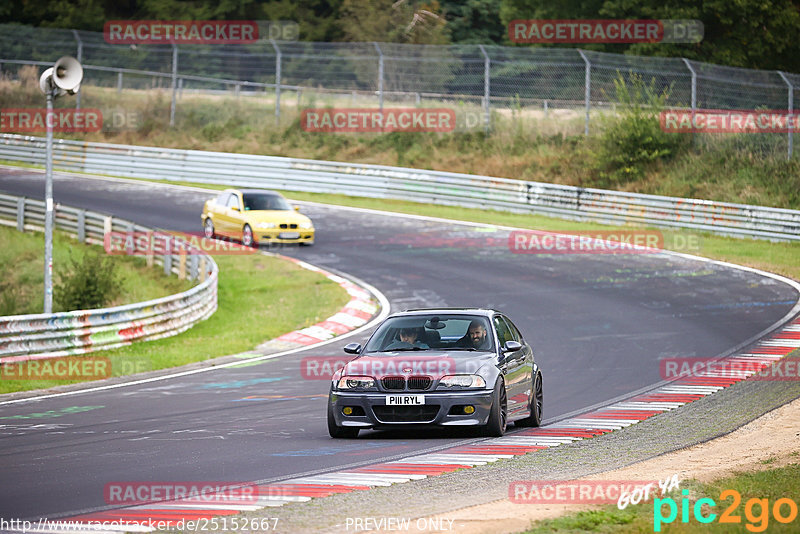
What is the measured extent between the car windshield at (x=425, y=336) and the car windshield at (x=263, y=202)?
18586 mm

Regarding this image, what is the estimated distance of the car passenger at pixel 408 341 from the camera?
40.2 feet

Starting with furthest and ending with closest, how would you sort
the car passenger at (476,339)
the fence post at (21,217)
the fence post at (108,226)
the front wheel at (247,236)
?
the fence post at (21,217)
the front wheel at (247,236)
the fence post at (108,226)
the car passenger at (476,339)

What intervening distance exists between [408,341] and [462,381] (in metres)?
1.16

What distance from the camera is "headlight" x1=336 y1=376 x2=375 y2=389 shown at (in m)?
11.5

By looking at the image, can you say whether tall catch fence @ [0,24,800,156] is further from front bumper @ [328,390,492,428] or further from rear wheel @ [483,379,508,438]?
front bumper @ [328,390,492,428]

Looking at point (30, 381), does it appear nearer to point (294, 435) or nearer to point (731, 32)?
point (294, 435)

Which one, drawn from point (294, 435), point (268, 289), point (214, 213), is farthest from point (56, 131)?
point (294, 435)

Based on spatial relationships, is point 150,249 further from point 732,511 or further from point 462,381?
point 732,511

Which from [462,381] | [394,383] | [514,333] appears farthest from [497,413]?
[514,333]

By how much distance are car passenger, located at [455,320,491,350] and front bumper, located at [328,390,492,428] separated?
96 centimetres

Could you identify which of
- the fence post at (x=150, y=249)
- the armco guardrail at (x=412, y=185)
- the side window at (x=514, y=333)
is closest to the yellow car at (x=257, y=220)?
the fence post at (x=150, y=249)

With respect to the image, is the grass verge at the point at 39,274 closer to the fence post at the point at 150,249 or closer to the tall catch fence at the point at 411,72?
the fence post at the point at 150,249

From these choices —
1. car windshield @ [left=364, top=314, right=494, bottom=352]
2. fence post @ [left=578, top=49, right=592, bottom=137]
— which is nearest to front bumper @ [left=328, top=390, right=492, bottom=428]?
car windshield @ [left=364, top=314, right=494, bottom=352]

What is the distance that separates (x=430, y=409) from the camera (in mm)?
11367
